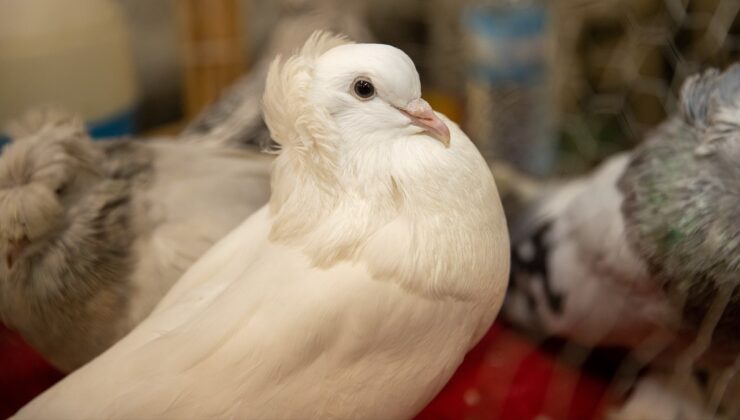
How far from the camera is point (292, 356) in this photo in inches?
17.8

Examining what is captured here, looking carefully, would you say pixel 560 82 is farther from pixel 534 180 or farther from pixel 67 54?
pixel 67 54

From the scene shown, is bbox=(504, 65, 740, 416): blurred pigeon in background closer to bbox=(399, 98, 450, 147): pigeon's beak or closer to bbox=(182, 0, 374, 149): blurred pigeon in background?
bbox=(399, 98, 450, 147): pigeon's beak

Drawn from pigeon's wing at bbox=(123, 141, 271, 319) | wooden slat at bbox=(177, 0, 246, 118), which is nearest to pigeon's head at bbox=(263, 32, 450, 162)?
pigeon's wing at bbox=(123, 141, 271, 319)

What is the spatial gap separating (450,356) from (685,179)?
0.28m

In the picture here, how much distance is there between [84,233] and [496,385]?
457 mm

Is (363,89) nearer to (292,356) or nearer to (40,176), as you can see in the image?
(292,356)

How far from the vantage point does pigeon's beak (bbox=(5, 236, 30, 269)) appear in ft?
1.98

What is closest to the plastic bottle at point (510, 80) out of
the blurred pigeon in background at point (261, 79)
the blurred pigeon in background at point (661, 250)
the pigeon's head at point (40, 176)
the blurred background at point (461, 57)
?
the blurred background at point (461, 57)

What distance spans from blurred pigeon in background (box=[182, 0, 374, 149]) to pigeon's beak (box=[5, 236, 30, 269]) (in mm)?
316

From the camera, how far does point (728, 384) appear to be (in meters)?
0.68

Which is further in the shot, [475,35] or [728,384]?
[475,35]

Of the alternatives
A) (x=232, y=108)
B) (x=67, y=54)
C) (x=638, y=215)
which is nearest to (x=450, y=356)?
(x=638, y=215)

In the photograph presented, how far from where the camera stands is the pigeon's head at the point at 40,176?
0.60 m

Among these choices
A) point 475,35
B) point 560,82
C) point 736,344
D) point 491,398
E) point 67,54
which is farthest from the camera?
point 560,82
